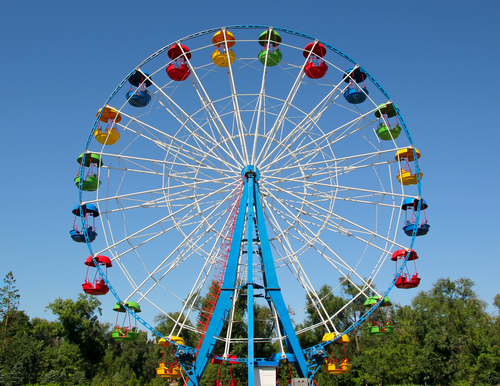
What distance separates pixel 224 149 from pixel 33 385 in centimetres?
3585

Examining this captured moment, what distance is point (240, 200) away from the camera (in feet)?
62.3

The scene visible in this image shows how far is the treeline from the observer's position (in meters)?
36.2

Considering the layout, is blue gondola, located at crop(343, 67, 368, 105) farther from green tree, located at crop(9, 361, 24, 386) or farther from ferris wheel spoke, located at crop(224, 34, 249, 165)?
green tree, located at crop(9, 361, 24, 386)

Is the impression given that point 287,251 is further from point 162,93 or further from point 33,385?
point 33,385

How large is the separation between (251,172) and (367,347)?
111ft

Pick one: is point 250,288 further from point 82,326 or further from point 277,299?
point 82,326

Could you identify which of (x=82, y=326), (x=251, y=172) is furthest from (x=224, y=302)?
(x=82, y=326)

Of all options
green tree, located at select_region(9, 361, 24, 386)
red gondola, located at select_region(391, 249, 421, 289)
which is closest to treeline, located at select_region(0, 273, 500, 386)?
green tree, located at select_region(9, 361, 24, 386)

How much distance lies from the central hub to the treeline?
74.8ft

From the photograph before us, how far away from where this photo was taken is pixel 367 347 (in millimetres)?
45406

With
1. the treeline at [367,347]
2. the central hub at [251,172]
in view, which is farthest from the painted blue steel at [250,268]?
the treeline at [367,347]

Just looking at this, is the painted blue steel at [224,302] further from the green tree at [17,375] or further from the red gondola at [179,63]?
the green tree at [17,375]

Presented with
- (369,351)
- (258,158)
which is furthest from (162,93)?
(369,351)

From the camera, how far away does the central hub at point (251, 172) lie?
19266 millimetres
